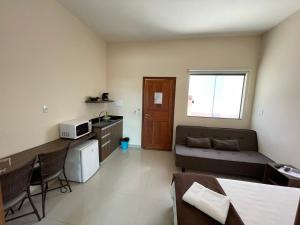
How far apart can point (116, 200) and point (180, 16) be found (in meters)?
3.25

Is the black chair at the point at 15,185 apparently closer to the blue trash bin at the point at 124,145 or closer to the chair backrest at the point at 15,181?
the chair backrest at the point at 15,181

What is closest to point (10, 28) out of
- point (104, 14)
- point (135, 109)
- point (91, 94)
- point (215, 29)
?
→ point (104, 14)

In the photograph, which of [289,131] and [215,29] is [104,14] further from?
[289,131]

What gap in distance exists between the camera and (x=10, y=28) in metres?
1.71

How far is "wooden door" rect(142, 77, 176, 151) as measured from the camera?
3902mm

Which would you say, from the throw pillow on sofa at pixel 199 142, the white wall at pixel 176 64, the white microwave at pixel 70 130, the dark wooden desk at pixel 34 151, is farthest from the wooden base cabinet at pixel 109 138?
the throw pillow on sofa at pixel 199 142

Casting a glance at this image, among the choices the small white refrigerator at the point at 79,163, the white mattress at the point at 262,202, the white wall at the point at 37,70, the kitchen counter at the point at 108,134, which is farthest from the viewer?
the kitchen counter at the point at 108,134

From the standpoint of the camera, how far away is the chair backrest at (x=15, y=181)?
1.30 meters

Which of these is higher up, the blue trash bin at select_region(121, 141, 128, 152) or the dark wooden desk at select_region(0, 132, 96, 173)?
the dark wooden desk at select_region(0, 132, 96, 173)

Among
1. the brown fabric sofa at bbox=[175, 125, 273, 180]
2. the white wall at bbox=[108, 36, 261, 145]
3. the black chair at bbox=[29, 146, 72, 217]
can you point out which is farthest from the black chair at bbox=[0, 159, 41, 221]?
the white wall at bbox=[108, 36, 261, 145]

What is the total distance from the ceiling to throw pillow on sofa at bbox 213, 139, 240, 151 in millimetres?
2439

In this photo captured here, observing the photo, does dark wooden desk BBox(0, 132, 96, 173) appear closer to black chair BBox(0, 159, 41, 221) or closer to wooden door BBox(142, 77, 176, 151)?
black chair BBox(0, 159, 41, 221)

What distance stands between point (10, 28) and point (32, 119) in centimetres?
114

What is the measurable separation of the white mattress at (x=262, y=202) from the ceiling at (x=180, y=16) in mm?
2572
